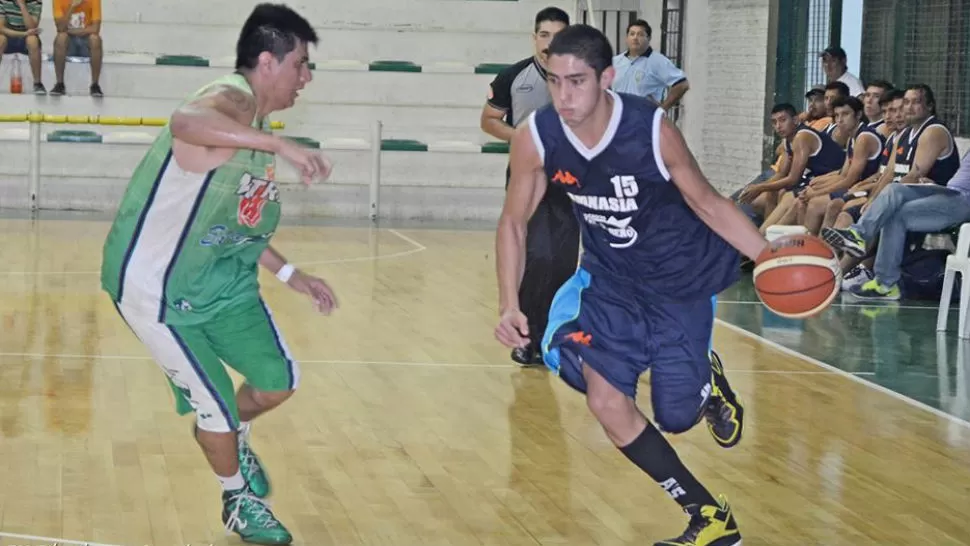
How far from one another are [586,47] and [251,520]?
5.29 feet

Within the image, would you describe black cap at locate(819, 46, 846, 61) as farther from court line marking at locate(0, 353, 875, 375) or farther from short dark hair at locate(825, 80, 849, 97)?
court line marking at locate(0, 353, 875, 375)

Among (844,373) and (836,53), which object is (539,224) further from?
(836,53)

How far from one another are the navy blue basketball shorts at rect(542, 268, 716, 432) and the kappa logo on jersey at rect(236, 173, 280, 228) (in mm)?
912

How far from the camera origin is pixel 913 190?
1061cm

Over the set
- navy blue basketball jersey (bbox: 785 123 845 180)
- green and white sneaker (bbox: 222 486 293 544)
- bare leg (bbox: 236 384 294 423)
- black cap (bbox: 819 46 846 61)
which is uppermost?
black cap (bbox: 819 46 846 61)

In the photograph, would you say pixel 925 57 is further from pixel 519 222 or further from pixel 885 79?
pixel 519 222

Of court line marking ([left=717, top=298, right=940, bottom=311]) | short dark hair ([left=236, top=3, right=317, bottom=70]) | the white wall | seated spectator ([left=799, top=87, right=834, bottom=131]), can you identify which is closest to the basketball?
short dark hair ([left=236, top=3, right=317, bottom=70])

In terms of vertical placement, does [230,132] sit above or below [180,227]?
above

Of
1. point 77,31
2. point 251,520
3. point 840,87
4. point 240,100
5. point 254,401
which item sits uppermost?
point 77,31

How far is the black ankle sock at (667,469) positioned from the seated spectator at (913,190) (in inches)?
246

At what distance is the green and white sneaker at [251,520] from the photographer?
4473mm

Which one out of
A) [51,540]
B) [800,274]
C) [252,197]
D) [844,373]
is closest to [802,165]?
[844,373]

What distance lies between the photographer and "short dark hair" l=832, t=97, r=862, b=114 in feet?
40.2

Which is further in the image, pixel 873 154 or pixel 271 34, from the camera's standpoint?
pixel 873 154
